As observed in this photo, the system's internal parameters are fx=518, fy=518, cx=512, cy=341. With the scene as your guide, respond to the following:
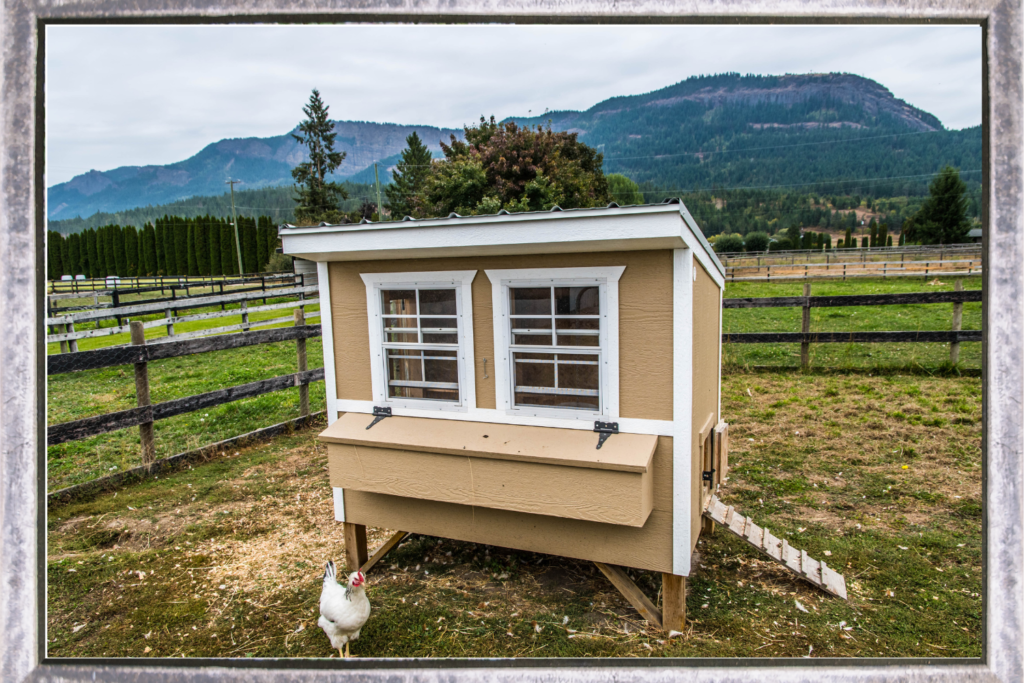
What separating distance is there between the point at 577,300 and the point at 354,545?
7.91 feet

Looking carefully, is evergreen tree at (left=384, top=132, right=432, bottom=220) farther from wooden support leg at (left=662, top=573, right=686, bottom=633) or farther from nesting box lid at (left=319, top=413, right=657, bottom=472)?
wooden support leg at (left=662, top=573, right=686, bottom=633)

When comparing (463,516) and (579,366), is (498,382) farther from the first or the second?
(463,516)

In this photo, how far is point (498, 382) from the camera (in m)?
3.03

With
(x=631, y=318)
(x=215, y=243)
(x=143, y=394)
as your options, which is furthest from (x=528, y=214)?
(x=215, y=243)

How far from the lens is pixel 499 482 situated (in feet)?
9.32

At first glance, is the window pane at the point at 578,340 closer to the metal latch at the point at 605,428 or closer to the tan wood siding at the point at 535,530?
the metal latch at the point at 605,428

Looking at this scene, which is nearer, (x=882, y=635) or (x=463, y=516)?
(x=882, y=635)

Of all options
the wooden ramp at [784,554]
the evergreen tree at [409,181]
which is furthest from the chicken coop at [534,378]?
the evergreen tree at [409,181]

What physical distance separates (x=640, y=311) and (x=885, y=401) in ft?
20.3

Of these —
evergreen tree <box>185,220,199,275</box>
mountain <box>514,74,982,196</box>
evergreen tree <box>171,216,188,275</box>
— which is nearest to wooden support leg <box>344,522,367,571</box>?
evergreen tree <box>171,216,188,275</box>

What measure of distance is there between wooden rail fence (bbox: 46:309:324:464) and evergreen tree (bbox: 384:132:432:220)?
585 cm

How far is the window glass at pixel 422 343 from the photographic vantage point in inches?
124

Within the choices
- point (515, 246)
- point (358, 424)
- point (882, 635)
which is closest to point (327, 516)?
point (358, 424)

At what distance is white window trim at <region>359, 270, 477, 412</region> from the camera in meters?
3.06
